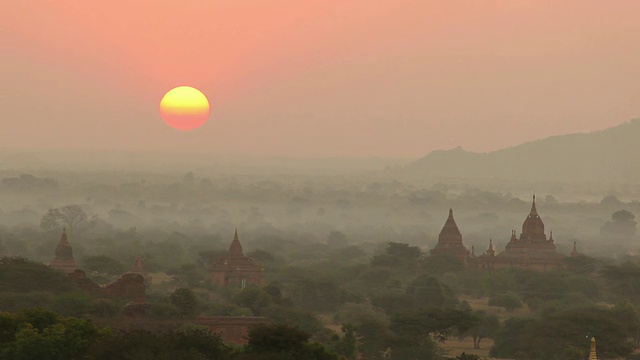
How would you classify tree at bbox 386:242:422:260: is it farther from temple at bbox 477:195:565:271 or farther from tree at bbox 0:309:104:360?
tree at bbox 0:309:104:360

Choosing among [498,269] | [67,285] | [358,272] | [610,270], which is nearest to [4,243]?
[358,272]

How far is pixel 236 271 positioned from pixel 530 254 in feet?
87.3

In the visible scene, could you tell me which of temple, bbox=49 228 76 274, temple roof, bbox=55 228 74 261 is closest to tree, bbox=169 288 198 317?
temple, bbox=49 228 76 274

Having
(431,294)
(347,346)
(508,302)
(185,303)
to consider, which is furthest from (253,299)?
(508,302)

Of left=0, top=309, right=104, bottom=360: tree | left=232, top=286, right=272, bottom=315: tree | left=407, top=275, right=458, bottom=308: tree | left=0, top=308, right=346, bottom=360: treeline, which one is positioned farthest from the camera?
left=407, top=275, right=458, bottom=308: tree

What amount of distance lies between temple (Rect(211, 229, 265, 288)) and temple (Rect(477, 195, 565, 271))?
907 inches

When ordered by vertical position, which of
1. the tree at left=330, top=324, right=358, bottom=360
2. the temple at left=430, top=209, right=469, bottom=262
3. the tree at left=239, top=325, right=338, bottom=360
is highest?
the temple at left=430, top=209, right=469, bottom=262

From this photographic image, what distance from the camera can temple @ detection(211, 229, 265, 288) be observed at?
97.7 metres

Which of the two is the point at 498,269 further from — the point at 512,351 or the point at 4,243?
the point at 4,243

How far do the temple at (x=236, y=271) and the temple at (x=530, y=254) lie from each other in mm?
23028

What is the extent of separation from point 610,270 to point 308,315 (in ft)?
123

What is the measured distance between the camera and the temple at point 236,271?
97.7 metres

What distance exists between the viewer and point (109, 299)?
68562mm

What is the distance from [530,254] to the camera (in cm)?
11338
